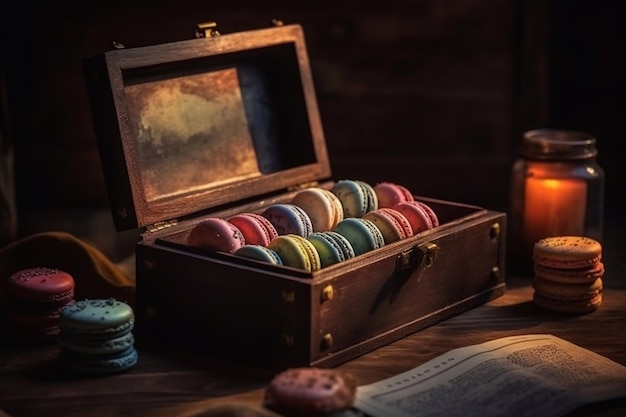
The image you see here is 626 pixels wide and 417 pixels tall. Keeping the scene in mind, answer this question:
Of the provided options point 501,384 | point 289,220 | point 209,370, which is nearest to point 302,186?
point 289,220

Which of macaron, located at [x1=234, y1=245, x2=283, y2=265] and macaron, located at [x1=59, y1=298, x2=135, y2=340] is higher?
macaron, located at [x1=234, y1=245, x2=283, y2=265]

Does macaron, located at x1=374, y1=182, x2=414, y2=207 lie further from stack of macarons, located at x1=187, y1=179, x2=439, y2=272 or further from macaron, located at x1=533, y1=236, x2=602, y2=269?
macaron, located at x1=533, y1=236, x2=602, y2=269

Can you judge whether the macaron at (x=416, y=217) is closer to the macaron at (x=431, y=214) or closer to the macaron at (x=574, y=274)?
the macaron at (x=431, y=214)

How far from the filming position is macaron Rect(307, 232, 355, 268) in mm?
2059

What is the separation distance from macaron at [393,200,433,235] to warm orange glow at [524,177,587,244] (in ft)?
1.19

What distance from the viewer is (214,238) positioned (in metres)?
2.08

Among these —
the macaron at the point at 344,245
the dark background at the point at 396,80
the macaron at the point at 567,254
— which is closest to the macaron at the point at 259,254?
the macaron at the point at 344,245

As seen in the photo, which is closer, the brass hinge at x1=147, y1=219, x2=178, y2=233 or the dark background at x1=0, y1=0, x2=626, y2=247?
the brass hinge at x1=147, y1=219, x2=178, y2=233

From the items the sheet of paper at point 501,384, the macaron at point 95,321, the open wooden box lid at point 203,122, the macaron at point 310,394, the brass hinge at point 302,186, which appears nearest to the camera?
the macaron at point 310,394

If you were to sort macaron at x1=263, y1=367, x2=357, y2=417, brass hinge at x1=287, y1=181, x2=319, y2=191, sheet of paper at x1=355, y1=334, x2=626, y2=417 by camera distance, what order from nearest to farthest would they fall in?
1. macaron at x1=263, y1=367, x2=357, y2=417
2. sheet of paper at x1=355, y1=334, x2=626, y2=417
3. brass hinge at x1=287, y1=181, x2=319, y2=191

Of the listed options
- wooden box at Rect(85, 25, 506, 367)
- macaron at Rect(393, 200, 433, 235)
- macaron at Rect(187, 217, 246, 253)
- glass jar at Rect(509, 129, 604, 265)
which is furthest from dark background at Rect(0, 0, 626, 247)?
macaron at Rect(187, 217, 246, 253)

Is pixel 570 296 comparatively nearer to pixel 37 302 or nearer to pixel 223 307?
pixel 223 307

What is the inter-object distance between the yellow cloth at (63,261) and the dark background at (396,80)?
0.83 meters

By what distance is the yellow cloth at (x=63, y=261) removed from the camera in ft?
7.62
